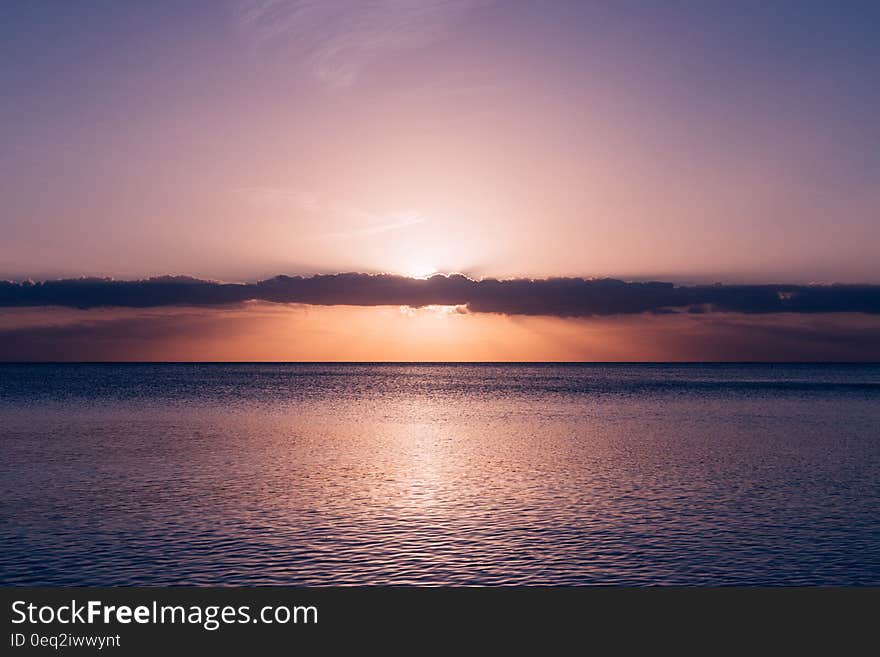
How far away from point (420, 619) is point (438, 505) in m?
15.2

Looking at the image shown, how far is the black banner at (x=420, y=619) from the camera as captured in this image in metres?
17.3

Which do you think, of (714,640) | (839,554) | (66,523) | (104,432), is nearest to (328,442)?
(104,432)

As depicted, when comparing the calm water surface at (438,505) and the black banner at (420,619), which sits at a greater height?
the black banner at (420,619)

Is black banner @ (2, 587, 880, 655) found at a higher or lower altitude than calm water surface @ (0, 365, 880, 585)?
higher

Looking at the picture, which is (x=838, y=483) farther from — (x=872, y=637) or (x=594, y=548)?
(x=872, y=637)

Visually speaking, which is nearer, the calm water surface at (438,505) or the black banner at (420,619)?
the black banner at (420,619)

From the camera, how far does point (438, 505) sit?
34.1 meters

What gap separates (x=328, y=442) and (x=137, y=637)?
4304 centimetres

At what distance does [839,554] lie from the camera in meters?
25.6

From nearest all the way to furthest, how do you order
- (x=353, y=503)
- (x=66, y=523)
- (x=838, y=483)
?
(x=66, y=523)
(x=353, y=503)
(x=838, y=483)

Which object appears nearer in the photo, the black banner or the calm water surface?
the black banner

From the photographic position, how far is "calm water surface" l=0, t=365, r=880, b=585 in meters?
24.0

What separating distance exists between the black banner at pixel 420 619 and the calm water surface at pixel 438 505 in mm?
1937

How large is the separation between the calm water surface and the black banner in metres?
1.94
